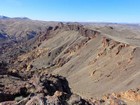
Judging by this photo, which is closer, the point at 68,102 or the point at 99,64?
the point at 68,102

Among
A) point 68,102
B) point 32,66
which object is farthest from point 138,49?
point 68,102

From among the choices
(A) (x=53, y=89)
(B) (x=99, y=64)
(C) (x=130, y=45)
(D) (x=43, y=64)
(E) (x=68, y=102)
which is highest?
(E) (x=68, y=102)

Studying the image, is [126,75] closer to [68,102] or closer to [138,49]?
[138,49]

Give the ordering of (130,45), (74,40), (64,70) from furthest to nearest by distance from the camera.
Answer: (74,40) < (64,70) < (130,45)

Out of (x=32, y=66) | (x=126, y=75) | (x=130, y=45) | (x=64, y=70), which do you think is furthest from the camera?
(x=32, y=66)

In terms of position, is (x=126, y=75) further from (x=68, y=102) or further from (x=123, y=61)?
(x=68, y=102)

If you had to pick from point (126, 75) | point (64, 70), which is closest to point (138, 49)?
point (126, 75)

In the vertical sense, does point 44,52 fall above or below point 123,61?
below
